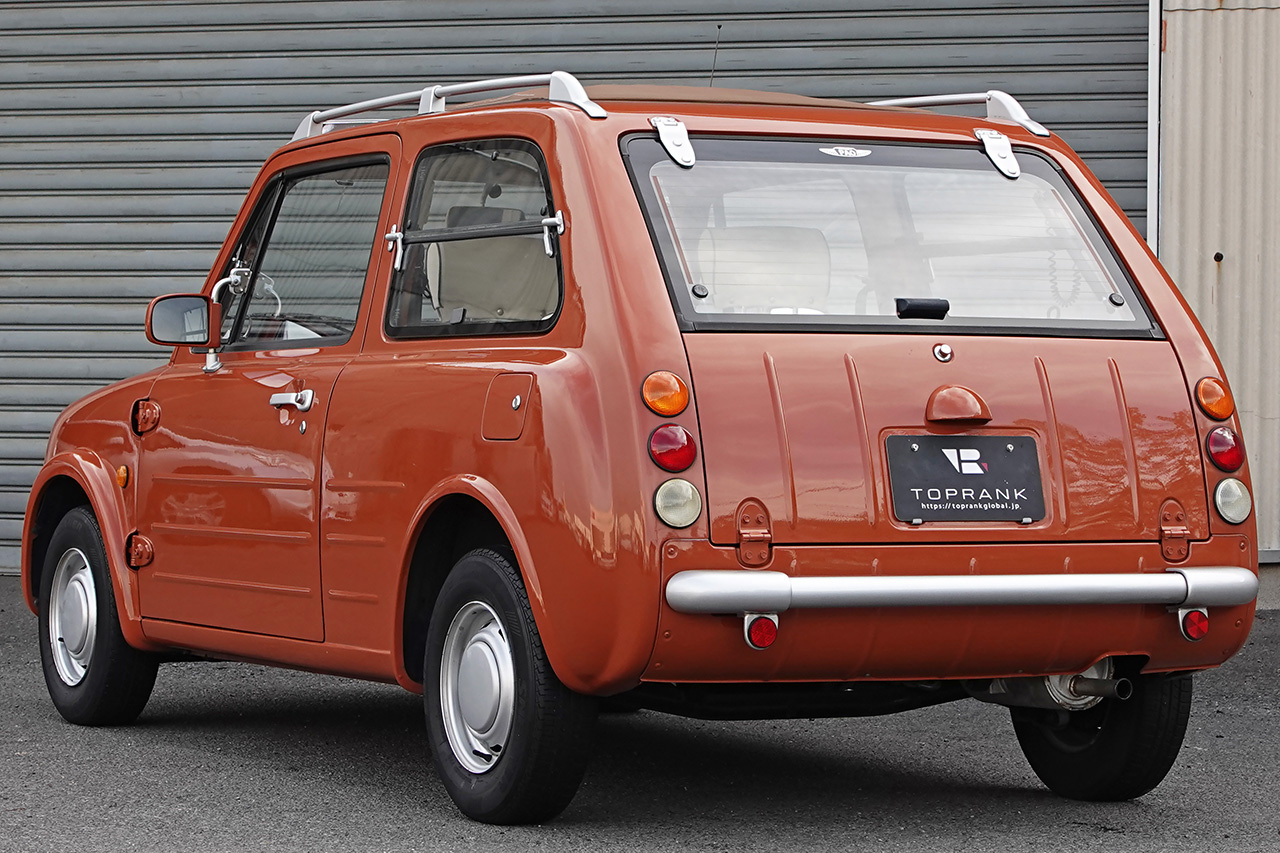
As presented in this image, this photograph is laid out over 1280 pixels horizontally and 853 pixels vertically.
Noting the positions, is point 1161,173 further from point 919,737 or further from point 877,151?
point 877,151

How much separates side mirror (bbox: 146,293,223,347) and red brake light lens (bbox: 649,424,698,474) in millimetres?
2355

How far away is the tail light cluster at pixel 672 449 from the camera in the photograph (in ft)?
14.2

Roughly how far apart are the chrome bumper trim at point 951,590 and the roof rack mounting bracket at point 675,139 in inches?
44.9

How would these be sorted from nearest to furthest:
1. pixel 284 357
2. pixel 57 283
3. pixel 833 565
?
1. pixel 833 565
2. pixel 284 357
3. pixel 57 283

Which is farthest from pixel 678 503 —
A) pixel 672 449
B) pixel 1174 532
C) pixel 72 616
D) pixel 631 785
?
pixel 72 616

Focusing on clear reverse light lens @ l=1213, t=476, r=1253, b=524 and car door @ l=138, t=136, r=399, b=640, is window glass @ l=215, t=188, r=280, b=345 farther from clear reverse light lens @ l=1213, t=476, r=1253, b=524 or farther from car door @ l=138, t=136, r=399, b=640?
clear reverse light lens @ l=1213, t=476, r=1253, b=524

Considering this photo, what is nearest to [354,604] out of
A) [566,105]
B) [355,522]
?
[355,522]

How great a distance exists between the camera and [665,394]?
4.41 metres

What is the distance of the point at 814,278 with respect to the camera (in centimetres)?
482

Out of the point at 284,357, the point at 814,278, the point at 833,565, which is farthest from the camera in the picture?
the point at 284,357

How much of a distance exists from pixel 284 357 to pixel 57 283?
6316mm

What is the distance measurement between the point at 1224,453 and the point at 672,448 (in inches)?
57.9

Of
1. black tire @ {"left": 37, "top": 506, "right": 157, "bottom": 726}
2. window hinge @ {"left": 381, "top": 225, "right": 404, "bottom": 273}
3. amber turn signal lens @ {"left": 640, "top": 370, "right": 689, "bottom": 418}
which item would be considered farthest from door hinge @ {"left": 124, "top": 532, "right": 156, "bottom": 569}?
amber turn signal lens @ {"left": 640, "top": 370, "right": 689, "bottom": 418}

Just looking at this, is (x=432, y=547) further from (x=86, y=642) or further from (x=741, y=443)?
(x=86, y=642)
